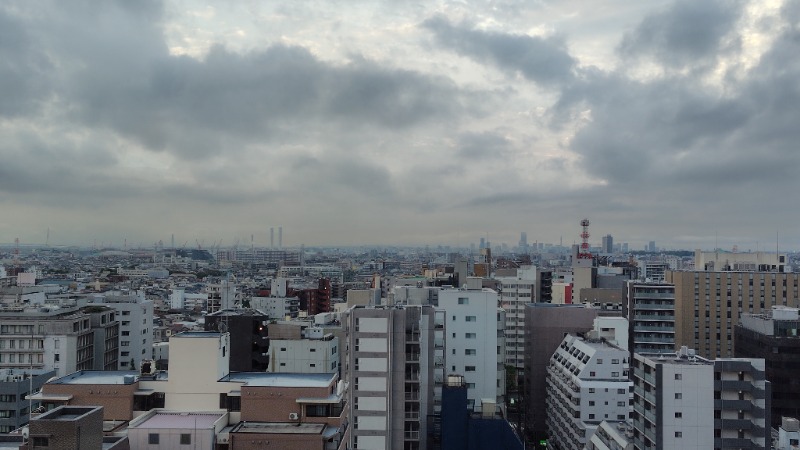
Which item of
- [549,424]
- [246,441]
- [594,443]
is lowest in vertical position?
[549,424]

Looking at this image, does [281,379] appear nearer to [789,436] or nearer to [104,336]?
[789,436]

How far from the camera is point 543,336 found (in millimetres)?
37344

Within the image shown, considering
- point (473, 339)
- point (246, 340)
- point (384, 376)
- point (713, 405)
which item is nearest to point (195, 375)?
point (384, 376)

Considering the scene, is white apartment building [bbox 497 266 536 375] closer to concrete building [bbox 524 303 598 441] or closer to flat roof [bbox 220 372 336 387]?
concrete building [bbox 524 303 598 441]

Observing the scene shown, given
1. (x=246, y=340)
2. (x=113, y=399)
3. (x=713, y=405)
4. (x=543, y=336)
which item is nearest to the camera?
(x=113, y=399)

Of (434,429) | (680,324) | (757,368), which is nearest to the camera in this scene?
(757,368)

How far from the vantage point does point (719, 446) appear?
60.7 ft

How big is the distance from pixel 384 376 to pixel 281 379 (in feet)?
22.7

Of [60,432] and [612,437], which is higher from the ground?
[60,432]

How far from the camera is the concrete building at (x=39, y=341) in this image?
2867 cm

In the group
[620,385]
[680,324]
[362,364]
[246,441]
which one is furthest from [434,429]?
[680,324]

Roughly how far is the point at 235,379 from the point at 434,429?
10.4 metres

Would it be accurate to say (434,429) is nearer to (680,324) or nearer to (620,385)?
(620,385)

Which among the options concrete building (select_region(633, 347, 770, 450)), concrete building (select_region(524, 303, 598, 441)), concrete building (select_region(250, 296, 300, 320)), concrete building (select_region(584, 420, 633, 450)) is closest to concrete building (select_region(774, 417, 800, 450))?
concrete building (select_region(633, 347, 770, 450))
